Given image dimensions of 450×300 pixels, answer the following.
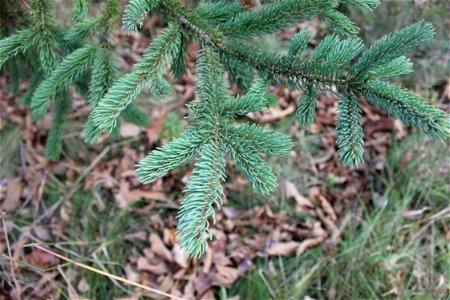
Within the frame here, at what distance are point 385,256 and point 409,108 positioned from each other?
142 cm

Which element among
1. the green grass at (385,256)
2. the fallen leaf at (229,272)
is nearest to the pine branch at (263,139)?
the green grass at (385,256)

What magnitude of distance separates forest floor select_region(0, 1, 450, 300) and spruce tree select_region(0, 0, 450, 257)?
0.88m

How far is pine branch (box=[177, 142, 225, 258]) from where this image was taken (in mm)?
781

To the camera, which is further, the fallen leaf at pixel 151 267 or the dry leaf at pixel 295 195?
the dry leaf at pixel 295 195

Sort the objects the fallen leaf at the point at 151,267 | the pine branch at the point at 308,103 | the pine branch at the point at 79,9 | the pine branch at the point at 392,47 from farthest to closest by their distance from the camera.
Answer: the fallen leaf at the point at 151,267, the pine branch at the point at 79,9, the pine branch at the point at 308,103, the pine branch at the point at 392,47

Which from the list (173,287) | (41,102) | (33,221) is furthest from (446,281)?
(33,221)

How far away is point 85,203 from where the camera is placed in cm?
237

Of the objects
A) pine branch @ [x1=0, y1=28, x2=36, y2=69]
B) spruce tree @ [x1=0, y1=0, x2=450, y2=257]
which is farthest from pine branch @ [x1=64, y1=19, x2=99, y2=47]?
pine branch @ [x1=0, y1=28, x2=36, y2=69]

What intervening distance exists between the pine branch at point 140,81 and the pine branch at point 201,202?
238mm

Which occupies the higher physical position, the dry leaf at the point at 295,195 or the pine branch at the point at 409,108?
the pine branch at the point at 409,108

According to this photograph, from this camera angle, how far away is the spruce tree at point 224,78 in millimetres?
867

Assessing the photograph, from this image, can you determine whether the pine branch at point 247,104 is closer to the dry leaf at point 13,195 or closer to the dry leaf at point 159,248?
the dry leaf at point 159,248

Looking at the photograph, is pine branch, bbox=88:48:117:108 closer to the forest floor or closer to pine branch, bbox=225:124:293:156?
pine branch, bbox=225:124:293:156

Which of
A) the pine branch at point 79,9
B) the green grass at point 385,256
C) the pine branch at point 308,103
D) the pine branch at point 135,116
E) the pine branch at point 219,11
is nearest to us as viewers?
the pine branch at point 308,103
